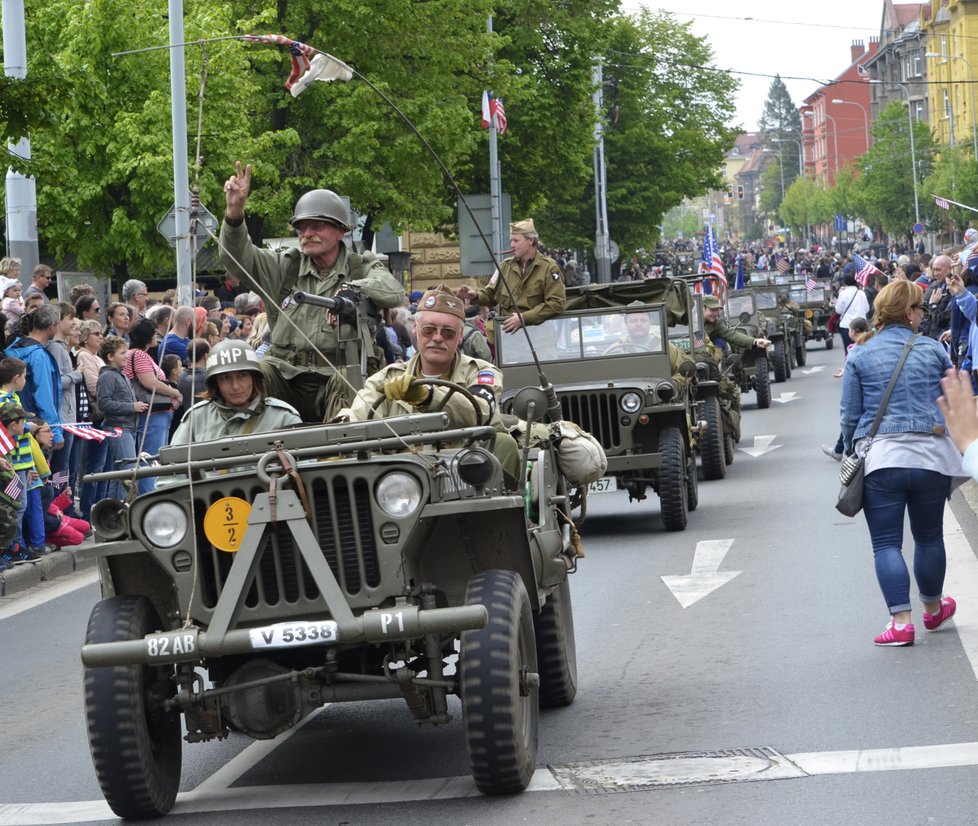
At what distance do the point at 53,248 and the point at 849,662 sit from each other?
22247mm

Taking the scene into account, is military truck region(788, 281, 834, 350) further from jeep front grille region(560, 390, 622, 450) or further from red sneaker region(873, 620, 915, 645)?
red sneaker region(873, 620, 915, 645)

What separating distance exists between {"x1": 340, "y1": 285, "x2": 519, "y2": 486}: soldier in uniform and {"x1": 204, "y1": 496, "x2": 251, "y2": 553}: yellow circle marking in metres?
0.96

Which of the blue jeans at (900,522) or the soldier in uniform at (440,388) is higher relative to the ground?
the soldier in uniform at (440,388)

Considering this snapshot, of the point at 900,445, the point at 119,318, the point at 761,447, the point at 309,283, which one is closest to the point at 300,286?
the point at 309,283

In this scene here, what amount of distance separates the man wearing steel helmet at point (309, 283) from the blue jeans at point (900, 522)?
102 inches

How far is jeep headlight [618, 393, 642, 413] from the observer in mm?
15076

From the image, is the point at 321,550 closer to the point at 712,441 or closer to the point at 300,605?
the point at 300,605

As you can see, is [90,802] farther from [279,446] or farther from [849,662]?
[849,662]

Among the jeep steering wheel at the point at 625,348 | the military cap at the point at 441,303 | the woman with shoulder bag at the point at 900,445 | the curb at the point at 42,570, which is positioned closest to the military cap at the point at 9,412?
the curb at the point at 42,570

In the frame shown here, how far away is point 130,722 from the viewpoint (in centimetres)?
643

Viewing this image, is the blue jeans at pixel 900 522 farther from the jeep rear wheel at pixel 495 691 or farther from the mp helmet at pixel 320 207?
the jeep rear wheel at pixel 495 691

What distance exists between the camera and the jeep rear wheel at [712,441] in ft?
59.7

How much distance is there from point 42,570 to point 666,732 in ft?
24.6

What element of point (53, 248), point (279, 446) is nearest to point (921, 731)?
point (279, 446)
